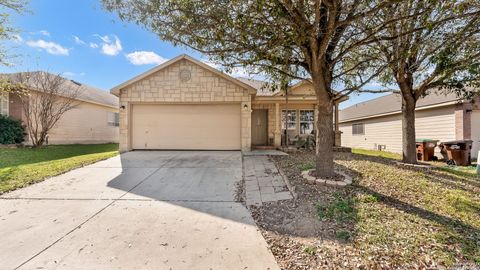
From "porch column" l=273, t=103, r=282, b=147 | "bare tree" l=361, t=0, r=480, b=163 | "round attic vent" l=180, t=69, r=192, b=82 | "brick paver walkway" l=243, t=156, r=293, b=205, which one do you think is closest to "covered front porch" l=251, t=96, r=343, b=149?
"porch column" l=273, t=103, r=282, b=147

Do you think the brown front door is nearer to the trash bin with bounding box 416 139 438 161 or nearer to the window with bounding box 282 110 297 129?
the window with bounding box 282 110 297 129

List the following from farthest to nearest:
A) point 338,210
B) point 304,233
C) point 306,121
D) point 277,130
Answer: point 306,121 → point 277,130 → point 338,210 → point 304,233

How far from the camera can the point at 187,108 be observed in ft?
39.8

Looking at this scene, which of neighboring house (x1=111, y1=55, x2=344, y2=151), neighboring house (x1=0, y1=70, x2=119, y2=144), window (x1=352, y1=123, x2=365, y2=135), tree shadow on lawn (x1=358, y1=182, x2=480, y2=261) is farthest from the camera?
window (x1=352, y1=123, x2=365, y2=135)

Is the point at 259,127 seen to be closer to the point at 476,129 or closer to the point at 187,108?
the point at 187,108

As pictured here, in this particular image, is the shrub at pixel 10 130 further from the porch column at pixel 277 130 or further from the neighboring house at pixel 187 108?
the porch column at pixel 277 130

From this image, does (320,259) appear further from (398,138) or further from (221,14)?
(398,138)

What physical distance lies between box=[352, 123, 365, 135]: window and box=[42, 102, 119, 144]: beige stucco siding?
74.6ft

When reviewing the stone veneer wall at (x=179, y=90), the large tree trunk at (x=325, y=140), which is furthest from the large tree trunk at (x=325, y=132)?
the stone veneer wall at (x=179, y=90)

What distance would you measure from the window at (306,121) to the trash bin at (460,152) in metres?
6.67

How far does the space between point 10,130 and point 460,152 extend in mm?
23209

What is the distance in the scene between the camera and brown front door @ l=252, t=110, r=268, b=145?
1450cm

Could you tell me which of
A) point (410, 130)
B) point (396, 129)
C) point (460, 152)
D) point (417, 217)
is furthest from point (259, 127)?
point (417, 217)

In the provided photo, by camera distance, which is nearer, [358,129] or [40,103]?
[40,103]
